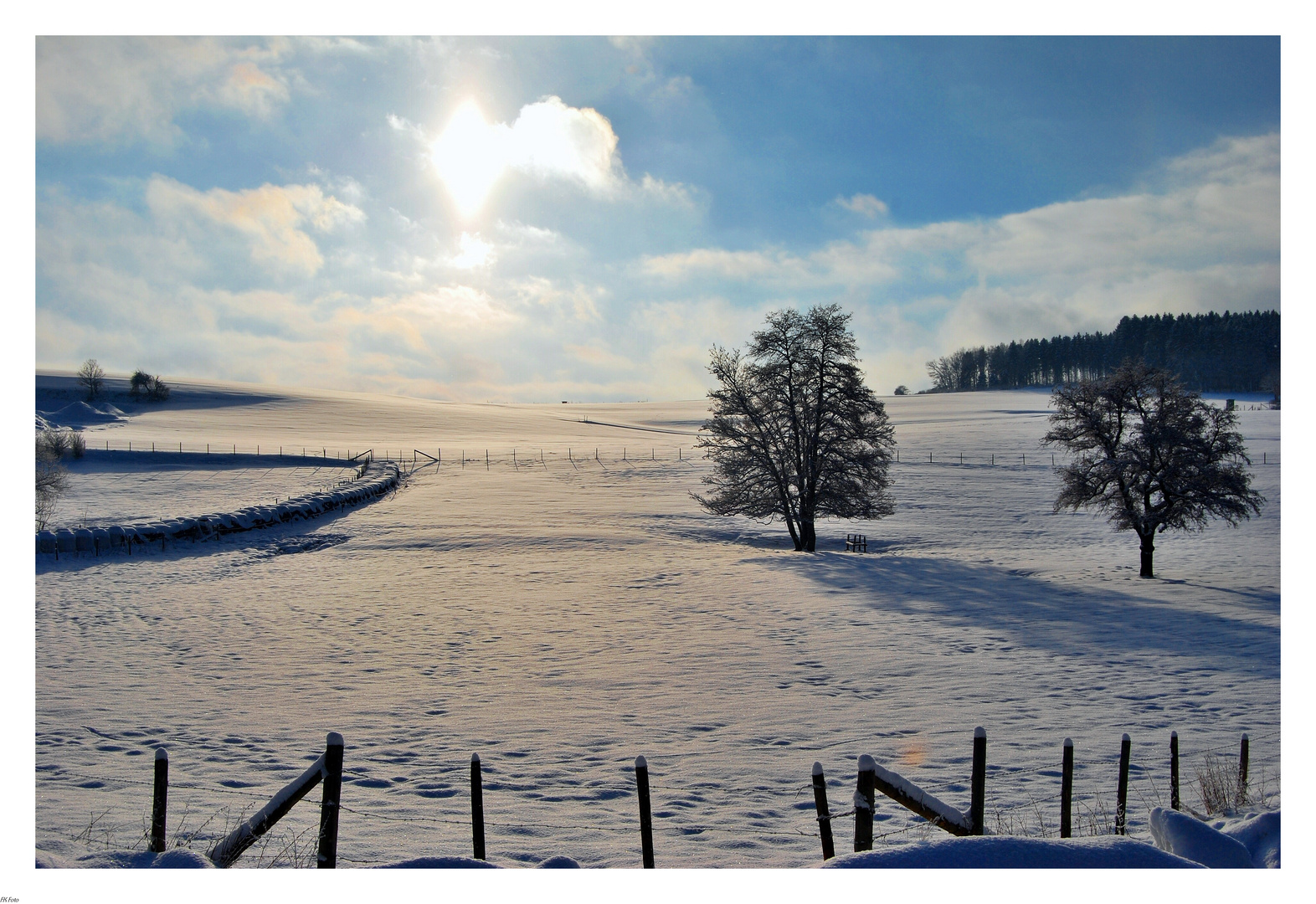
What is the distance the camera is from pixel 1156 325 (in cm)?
9756

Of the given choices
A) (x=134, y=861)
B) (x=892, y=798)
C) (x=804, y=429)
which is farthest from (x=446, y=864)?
(x=804, y=429)

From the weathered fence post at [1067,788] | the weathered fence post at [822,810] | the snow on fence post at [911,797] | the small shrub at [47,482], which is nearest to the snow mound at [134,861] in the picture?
the weathered fence post at [822,810]

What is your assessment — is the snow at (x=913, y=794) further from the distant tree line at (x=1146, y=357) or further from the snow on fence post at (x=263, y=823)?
the distant tree line at (x=1146, y=357)

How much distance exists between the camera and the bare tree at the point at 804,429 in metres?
27.0

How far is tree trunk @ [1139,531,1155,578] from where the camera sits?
74.9 ft

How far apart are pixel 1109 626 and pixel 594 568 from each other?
1446 centimetres

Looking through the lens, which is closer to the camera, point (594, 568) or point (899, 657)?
point (899, 657)

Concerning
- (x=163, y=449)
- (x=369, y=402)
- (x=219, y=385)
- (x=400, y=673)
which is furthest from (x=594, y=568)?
(x=219, y=385)

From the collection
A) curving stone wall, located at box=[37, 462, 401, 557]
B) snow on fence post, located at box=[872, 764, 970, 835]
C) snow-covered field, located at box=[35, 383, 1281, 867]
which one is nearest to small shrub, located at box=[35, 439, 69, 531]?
curving stone wall, located at box=[37, 462, 401, 557]

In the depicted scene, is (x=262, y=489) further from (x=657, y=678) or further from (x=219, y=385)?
(x=219, y=385)

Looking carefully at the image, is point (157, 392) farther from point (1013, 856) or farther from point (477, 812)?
point (1013, 856)

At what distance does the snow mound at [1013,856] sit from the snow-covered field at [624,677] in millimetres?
2001

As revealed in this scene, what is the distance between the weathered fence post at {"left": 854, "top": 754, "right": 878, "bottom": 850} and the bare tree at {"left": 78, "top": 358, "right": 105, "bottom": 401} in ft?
359

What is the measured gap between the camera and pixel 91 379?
3546 inches
